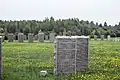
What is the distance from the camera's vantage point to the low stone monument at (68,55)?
17844 mm

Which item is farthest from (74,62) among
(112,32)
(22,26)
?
(112,32)

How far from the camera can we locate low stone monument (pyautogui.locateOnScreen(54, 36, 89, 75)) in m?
17.8

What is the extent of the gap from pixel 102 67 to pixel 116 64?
1487mm

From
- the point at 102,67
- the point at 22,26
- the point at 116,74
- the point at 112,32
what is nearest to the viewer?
the point at 116,74

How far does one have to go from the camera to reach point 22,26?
108812 mm

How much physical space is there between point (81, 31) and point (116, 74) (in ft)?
320

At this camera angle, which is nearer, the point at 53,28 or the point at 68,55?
the point at 68,55

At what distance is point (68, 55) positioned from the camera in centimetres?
1800

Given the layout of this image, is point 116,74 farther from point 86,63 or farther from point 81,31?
point 81,31

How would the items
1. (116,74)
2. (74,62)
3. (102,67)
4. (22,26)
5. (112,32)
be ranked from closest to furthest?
(116,74) → (74,62) → (102,67) → (22,26) → (112,32)

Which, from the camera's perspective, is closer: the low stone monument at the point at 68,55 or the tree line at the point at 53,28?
the low stone monument at the point at 68,55

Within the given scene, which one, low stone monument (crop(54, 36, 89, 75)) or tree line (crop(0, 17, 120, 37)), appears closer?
low stone monument (crop(54, 36, 89, 75))

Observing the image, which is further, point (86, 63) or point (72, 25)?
point (72, 25)

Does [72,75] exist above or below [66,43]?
below
